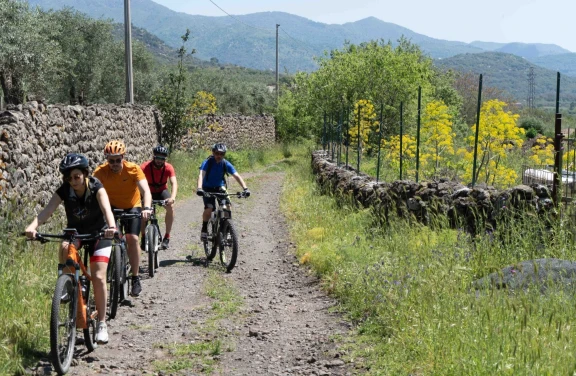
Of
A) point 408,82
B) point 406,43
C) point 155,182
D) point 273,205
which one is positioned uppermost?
point 406,43

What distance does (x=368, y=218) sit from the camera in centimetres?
1152

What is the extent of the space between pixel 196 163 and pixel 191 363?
18976mm

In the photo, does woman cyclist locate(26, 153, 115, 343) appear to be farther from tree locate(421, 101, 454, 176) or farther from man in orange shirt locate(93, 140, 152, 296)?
tree locate(421, 101, 454, 176)

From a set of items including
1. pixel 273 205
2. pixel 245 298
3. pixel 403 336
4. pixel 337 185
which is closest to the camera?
pixel 403 336

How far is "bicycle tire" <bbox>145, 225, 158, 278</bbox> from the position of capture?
917 centimetres

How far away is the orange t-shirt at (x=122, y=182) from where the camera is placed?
24.9 feet

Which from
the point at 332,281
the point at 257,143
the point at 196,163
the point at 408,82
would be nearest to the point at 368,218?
the point at 332,281

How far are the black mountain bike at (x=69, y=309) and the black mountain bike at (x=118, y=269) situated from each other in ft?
2.49

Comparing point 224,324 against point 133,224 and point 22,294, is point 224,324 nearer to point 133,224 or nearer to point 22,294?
point 133,224

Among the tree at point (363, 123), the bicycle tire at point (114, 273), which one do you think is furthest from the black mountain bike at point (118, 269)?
the tree at point (363, 123)

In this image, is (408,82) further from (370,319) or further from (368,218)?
(370,319)

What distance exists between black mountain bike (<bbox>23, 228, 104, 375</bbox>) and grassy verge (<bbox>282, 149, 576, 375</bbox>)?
2459mm

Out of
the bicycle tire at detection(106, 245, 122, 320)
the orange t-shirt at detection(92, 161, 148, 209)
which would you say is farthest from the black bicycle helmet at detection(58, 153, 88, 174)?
the orange t-shirt at detection(92, 161, 148, 209)

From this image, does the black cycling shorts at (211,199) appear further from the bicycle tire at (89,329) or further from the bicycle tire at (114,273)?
the bicycle tire at (89,329)
